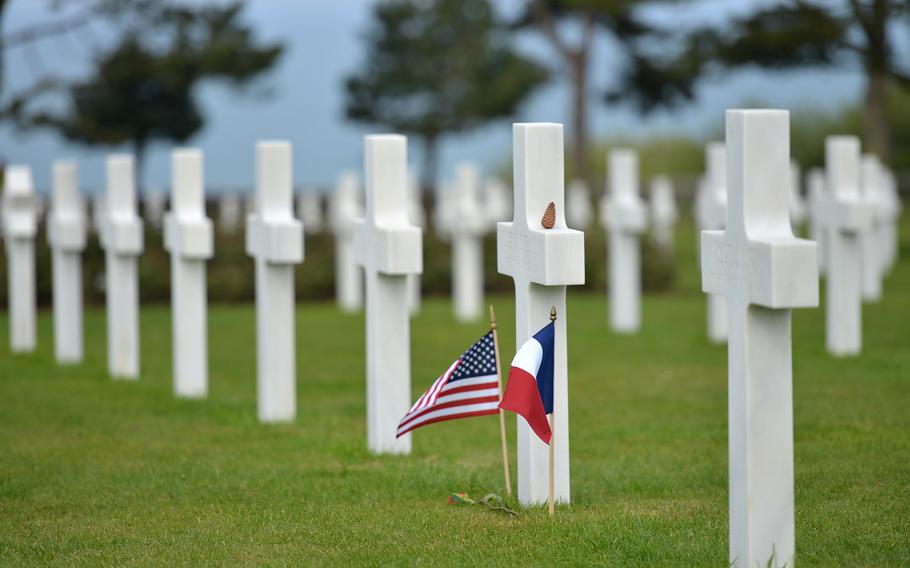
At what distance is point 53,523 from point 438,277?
1423 cm

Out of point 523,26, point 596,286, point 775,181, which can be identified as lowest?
point 596,286

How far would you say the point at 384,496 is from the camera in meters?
6.48

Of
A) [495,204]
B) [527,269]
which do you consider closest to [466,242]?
[495,204]

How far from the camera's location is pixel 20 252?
496 inches

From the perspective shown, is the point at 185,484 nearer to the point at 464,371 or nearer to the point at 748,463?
the point at 464,371

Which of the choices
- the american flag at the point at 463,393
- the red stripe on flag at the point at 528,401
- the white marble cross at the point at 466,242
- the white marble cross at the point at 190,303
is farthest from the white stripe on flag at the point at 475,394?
the white marble cross at the point at 466,242

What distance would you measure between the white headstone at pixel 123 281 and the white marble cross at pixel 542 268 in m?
5.28

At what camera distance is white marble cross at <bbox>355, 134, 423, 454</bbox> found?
762cm

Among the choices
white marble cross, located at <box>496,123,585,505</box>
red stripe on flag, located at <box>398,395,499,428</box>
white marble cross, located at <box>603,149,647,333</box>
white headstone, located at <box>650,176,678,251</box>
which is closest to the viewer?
white marble cross, located at <box>496,123,585,505</box>

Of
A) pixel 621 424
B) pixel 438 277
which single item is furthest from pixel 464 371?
pixel 438 277

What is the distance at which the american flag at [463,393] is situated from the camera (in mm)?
6070

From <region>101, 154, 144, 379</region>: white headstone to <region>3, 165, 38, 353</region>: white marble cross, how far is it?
1.84m

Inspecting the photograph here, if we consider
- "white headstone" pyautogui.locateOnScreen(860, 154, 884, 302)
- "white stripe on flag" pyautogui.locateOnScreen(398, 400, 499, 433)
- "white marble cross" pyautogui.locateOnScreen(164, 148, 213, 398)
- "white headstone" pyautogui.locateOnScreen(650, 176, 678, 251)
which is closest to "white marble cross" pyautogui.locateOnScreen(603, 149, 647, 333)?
"white headstone" pyautogui.locateOnScreen(860, 154, 884, 302)

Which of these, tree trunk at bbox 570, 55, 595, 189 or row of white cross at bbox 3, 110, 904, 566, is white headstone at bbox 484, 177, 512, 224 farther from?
tree trunk at bbox 570, 55, 595, 189
